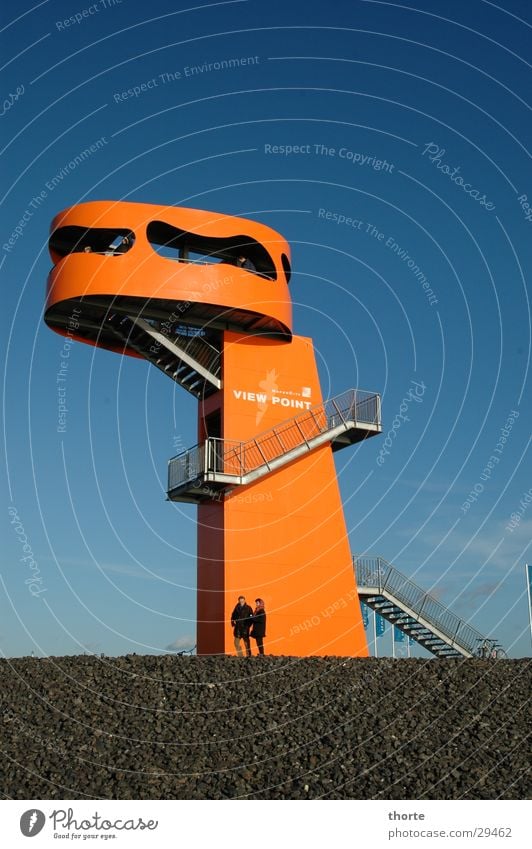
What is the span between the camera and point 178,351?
29203 mm

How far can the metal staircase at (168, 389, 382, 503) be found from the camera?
27984mm

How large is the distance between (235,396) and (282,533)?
4.51 metres

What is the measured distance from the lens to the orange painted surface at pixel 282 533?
27781 mm

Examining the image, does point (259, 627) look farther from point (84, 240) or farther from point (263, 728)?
point (84, 240)

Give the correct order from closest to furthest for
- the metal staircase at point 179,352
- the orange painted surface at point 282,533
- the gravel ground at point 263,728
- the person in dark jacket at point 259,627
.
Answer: the gravel ground at point 263,728, the person in dark jacket at point 259,627, the orange painted surface at point 282,533, the metal staircase at point 179,352

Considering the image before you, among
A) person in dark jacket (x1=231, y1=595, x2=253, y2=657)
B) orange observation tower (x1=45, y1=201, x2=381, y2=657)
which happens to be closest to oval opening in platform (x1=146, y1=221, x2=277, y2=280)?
orange observation tower (x1=45, y1=201, x2=381, y2=657)

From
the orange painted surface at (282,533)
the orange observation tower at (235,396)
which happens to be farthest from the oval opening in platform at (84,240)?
the orange painted surface at (282,533)

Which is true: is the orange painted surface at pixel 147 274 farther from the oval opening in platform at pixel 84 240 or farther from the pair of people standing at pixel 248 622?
the pair of people standing at pixel 248 622

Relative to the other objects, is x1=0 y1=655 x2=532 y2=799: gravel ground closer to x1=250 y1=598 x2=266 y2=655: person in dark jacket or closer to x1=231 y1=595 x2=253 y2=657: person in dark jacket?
x1=250 y1=598 x2=266 y2=655: person in dark jacket

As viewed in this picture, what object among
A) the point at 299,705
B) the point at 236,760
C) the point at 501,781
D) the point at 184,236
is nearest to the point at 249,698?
the point at 299,705

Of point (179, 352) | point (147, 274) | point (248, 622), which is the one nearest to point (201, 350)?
point (179, 352)

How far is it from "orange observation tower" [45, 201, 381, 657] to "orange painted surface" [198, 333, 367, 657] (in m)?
0.04

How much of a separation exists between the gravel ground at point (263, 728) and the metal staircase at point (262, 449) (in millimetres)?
9350

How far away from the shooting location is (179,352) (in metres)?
29.2
